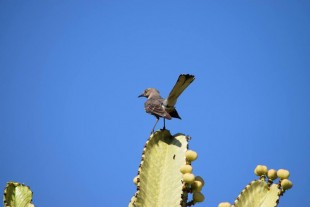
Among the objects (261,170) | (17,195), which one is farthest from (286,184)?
(17,195)

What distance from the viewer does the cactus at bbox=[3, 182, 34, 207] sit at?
2.92m

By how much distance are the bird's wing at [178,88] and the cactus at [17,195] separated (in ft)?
9.21

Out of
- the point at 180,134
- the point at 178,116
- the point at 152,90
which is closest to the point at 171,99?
the point at 178,116

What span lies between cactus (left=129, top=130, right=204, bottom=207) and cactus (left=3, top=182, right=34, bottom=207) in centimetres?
75

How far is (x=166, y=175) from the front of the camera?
2.98m

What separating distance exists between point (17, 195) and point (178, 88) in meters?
3.17

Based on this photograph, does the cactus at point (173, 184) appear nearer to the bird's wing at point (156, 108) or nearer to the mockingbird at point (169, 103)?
the mockingbird at point (169, 103)

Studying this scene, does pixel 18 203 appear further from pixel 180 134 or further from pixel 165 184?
pixel 180 134

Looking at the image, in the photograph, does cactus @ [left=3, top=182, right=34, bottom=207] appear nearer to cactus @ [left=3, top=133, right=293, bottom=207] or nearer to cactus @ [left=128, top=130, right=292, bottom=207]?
cactus @ [left=3, top=133, right=293, bottom=207]

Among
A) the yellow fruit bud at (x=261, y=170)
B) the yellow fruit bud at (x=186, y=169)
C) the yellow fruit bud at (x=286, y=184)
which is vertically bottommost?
the yellow fruit bud at (x=186, y=169)

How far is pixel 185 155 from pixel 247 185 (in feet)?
1.58

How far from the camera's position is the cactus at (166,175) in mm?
2752

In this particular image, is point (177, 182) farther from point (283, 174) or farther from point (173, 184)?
point (283, 174)

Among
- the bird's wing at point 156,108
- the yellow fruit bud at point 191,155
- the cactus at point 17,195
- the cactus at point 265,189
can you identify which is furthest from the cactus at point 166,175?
the bird's wing at point 156,108
